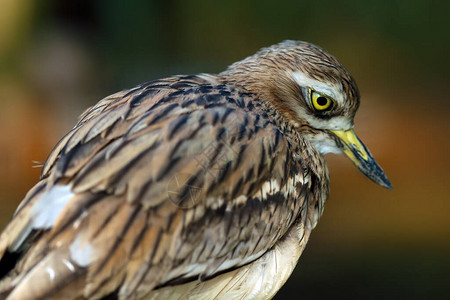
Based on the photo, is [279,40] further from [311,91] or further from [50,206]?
[50,206]

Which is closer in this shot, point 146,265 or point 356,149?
point 146,265

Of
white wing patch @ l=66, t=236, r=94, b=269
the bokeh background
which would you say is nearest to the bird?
white wing patch @ l=66, t=236, r=94, b=269

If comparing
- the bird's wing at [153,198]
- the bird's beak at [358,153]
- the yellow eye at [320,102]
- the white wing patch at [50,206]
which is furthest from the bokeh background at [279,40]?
the white wing patch at [50,206]

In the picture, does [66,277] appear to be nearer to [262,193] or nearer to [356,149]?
[262,193]

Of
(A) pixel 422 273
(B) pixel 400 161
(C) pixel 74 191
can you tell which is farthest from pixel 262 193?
(B) pixel 400 161

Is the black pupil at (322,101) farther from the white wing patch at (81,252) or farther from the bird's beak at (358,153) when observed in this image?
the white wing patch at (81,252)

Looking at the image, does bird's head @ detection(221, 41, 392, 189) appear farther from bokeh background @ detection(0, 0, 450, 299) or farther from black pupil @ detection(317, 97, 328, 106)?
bokeh background @ detection(0, 0, 450, 299)
